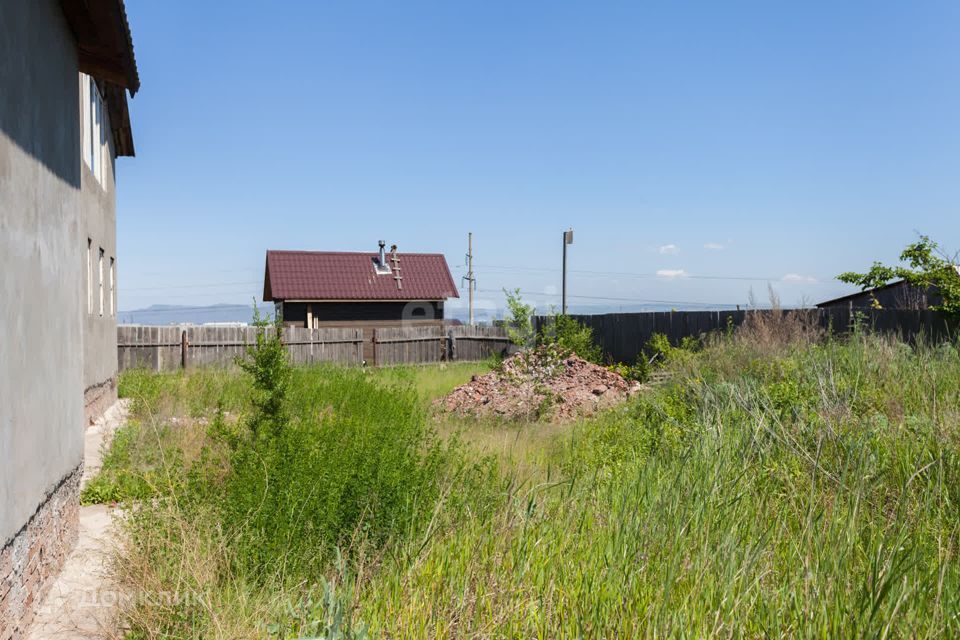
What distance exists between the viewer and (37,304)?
481cm

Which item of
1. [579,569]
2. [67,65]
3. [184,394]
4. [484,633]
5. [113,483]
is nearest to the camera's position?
[484,633]

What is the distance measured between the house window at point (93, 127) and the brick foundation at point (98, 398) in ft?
10.1

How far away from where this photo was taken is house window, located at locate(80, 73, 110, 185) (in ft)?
32.9

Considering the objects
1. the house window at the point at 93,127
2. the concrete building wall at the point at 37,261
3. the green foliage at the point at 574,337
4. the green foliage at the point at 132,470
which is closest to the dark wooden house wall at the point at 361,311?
the green foliage at the point at 574,337

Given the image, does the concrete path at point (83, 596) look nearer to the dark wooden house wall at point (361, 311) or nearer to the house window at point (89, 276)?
the house window at point (89, 276)

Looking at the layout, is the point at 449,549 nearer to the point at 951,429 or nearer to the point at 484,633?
the point at 484,633

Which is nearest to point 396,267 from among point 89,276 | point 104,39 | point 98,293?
point 98,293

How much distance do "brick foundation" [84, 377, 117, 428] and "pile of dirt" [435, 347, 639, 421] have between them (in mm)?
4902

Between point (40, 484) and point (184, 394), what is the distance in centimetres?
808

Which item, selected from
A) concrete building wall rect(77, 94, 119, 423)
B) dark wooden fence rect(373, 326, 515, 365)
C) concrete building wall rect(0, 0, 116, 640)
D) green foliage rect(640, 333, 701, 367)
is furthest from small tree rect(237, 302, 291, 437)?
dark wooden fence rect(373, 326, 515, 365)

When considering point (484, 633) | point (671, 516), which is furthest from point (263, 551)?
point (671, 516)

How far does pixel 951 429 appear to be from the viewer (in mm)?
5301

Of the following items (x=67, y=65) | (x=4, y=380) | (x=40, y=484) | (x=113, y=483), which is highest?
(x=67, y=65)

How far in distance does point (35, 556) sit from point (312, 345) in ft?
60.4
